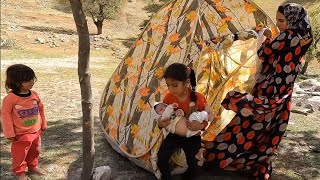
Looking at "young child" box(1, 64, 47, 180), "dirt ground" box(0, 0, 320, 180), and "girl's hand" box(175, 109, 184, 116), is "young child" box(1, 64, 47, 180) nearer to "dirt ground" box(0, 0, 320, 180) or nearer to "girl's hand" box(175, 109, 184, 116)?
"dirt ground" box(0, 0, 320, 180)

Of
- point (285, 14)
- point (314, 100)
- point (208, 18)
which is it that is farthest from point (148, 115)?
point (314, 100)

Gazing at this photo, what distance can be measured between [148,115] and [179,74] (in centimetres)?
115

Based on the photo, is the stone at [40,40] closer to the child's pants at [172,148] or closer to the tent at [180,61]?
the tent at [180,61]

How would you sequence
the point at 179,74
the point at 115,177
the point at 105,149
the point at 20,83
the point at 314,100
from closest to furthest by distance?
the point at 179,74
the point at 20,83
the point at 115,177
the point at 105,149
the point at 314,100

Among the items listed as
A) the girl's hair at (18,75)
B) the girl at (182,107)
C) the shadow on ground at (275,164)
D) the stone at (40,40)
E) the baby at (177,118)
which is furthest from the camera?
the stone at (40,40)

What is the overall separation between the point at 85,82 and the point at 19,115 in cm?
79

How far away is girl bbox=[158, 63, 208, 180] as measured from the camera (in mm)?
3463

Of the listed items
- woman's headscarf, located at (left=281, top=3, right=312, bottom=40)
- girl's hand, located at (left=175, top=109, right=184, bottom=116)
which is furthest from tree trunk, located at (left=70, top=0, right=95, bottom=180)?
woman's headscarf, located at (left=281, top=3, right=312, bottom=40)

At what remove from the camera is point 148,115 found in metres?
4.45

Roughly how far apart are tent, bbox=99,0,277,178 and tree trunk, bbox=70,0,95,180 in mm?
674

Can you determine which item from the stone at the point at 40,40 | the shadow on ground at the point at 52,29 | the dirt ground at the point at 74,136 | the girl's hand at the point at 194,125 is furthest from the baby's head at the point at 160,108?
the shadow on ground at the point at 52,29

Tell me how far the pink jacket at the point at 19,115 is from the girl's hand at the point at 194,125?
1.62 m

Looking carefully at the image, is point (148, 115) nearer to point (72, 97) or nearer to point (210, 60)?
point (210, 60)

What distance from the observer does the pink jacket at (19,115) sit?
3801 millimetres
